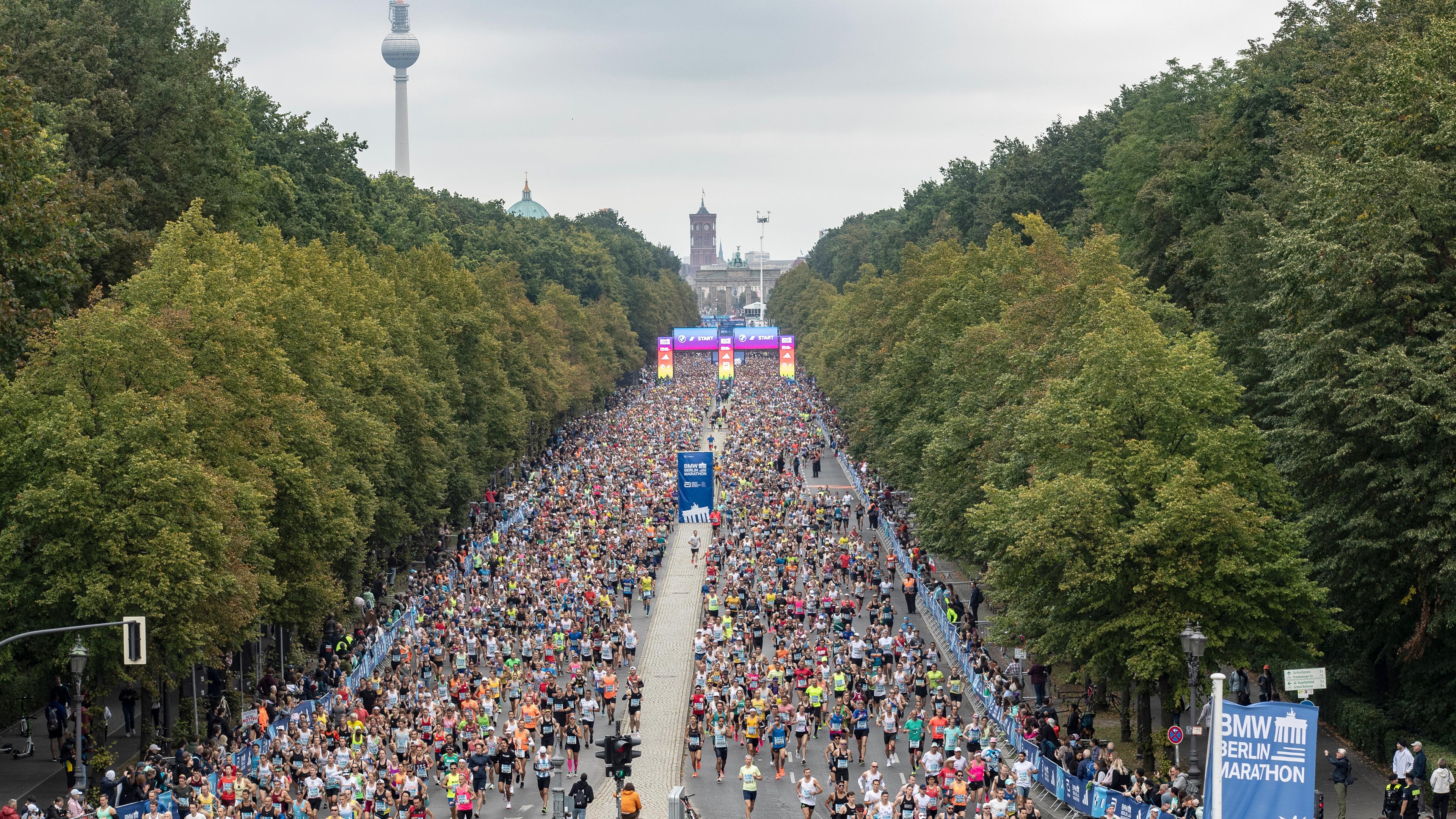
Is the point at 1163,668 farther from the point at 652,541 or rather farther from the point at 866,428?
the point at 866,428

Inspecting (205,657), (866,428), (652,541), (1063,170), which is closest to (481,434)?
(652,541)

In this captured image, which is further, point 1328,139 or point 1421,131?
point 1328,139

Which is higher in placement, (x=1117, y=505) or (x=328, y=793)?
(x=1117, y=505)

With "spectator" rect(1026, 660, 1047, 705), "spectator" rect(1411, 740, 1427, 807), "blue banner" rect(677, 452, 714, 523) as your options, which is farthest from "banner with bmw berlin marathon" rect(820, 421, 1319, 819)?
"blue banner" rect(677, 452, 714, 523)

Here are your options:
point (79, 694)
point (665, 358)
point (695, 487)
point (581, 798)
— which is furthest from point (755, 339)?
point (581, 798)

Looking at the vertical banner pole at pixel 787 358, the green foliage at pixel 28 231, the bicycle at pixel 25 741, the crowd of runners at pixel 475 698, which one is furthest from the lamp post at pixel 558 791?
the vertical banner pole at pixel 787 358

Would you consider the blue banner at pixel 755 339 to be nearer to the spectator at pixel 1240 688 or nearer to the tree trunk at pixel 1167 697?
the spectator at pixel 1240 688

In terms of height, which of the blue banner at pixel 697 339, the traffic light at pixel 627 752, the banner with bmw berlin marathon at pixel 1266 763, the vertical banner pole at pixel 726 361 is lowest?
the traffic light at pixel 627 752

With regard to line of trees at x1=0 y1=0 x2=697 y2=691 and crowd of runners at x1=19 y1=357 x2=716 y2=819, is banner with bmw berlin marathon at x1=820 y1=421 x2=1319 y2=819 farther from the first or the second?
line of trees at x1=0 y1=0 x2=697 y2=691
